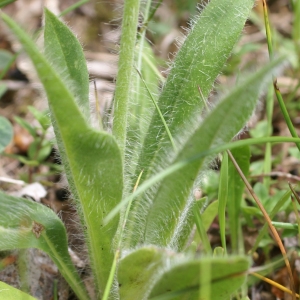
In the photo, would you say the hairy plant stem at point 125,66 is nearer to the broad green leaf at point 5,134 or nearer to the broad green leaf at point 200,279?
the broad green leaf at point 200,279

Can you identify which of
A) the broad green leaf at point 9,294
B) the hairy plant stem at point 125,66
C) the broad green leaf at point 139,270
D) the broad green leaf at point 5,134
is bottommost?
the broad green leaf at point 9,294

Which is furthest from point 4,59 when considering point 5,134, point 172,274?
point 172,274

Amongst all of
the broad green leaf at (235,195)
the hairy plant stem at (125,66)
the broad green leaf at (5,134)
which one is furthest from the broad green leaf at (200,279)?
the broad green leaf at (5,134)

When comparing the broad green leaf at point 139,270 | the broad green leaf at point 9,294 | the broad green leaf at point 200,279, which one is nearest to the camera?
the broad green leaf at point 200,279

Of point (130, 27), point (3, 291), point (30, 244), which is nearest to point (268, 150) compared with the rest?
point (130, 27)

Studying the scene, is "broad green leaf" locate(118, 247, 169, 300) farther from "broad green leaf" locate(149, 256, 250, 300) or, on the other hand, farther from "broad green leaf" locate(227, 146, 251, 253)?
"broad green leaf" locate(227, 146, 251, 253)

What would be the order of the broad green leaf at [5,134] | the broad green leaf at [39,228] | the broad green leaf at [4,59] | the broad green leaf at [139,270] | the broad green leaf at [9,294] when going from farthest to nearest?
the broad green leaf at [4,59] < the broad green leaf at [5,134] < the broad green leaf at [39,228] < the broad green leaf at [9,294] < the broad green leaf at [139,270]

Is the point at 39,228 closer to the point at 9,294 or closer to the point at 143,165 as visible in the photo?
the point at 9,294

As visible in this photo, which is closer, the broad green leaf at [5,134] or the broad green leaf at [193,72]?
the broad green leaf at [193,72]

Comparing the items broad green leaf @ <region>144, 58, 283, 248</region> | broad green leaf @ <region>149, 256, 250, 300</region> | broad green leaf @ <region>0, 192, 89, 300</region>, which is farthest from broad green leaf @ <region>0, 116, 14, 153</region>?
broad green leaf @ <region>149, 256, 250, 300</region>
